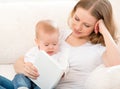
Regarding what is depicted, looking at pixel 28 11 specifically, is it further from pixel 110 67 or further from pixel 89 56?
pixel 110 67

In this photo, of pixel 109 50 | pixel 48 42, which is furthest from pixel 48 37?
pixel 109 50

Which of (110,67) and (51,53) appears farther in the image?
(51,53)

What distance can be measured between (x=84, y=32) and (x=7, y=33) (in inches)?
21.1

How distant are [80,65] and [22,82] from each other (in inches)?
12.0

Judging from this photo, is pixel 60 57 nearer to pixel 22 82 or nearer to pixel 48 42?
pixel 48 42

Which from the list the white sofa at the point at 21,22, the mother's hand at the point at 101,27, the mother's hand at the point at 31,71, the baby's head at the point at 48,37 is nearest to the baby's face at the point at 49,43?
the baby's head at the point at 48,37

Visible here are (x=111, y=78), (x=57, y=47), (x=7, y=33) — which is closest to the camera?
(x=111, y=78)

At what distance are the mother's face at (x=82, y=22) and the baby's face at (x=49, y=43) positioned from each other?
111mm

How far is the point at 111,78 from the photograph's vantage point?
1.27 meters

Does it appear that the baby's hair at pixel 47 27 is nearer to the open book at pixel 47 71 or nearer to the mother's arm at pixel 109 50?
the open book at pixel 47 71

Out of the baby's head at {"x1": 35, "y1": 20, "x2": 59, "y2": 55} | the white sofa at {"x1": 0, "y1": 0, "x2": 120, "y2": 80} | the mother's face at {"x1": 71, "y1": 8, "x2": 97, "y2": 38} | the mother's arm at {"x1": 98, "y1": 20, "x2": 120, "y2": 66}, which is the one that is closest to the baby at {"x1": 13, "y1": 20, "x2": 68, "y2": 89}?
the baby's head at {"x1": 35, "y1": 20, "x2": 59, "y2": 55}

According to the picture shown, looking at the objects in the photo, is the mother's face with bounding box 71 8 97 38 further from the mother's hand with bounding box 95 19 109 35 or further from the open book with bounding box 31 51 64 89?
the open book with bounding box 31 51 64 89

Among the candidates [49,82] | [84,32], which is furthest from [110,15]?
[49,82]

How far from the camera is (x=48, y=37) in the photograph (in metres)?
1.46
